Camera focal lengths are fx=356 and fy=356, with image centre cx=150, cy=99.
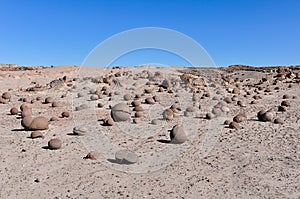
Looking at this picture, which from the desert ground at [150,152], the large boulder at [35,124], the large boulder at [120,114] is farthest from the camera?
the large boulder at [120,114]

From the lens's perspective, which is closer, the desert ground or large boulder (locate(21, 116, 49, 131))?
the desert ground

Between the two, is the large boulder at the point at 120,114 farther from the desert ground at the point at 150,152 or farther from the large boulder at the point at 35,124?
the large boulder at the point at 35,124

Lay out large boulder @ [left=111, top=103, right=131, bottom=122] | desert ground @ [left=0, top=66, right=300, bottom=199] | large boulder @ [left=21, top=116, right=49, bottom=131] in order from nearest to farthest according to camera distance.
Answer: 1. desert ground @ [left=0, top=66, right=300, bottom=199]
2. large boulder @ [left=21, top=116, right=49, bottom=131]
3. large boulder @ [left=111, top=103, right=131, bottom=122]

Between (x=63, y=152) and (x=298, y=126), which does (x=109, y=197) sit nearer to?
(x=63, y=152)

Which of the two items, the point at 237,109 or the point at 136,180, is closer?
the point at 136,180

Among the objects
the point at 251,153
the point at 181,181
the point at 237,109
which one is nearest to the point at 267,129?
the point at 251,153

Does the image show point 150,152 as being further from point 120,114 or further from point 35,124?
point 35,124

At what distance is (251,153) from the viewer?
21.0 ft

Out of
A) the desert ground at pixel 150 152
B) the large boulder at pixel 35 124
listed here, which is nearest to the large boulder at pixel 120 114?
the desert ground at pixel 150 152

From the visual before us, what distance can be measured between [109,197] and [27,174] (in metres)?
1.56

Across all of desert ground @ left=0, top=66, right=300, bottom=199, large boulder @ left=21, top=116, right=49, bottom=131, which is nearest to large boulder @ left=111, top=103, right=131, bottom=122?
desert ground @ left=0, top=66, right=300, bottom=199

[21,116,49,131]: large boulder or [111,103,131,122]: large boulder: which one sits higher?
[111,103,131,122]: large boulder

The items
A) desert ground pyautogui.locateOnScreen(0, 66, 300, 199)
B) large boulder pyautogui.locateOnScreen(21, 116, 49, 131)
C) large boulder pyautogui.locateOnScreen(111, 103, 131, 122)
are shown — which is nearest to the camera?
desert ground pyautogui.locateOnScreen(0, 66, 300, 199)

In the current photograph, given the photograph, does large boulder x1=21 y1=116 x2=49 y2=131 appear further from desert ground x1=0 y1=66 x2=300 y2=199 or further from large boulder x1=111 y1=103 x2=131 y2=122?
large boulder x1=111 y1=103 x2=131 y2=122
